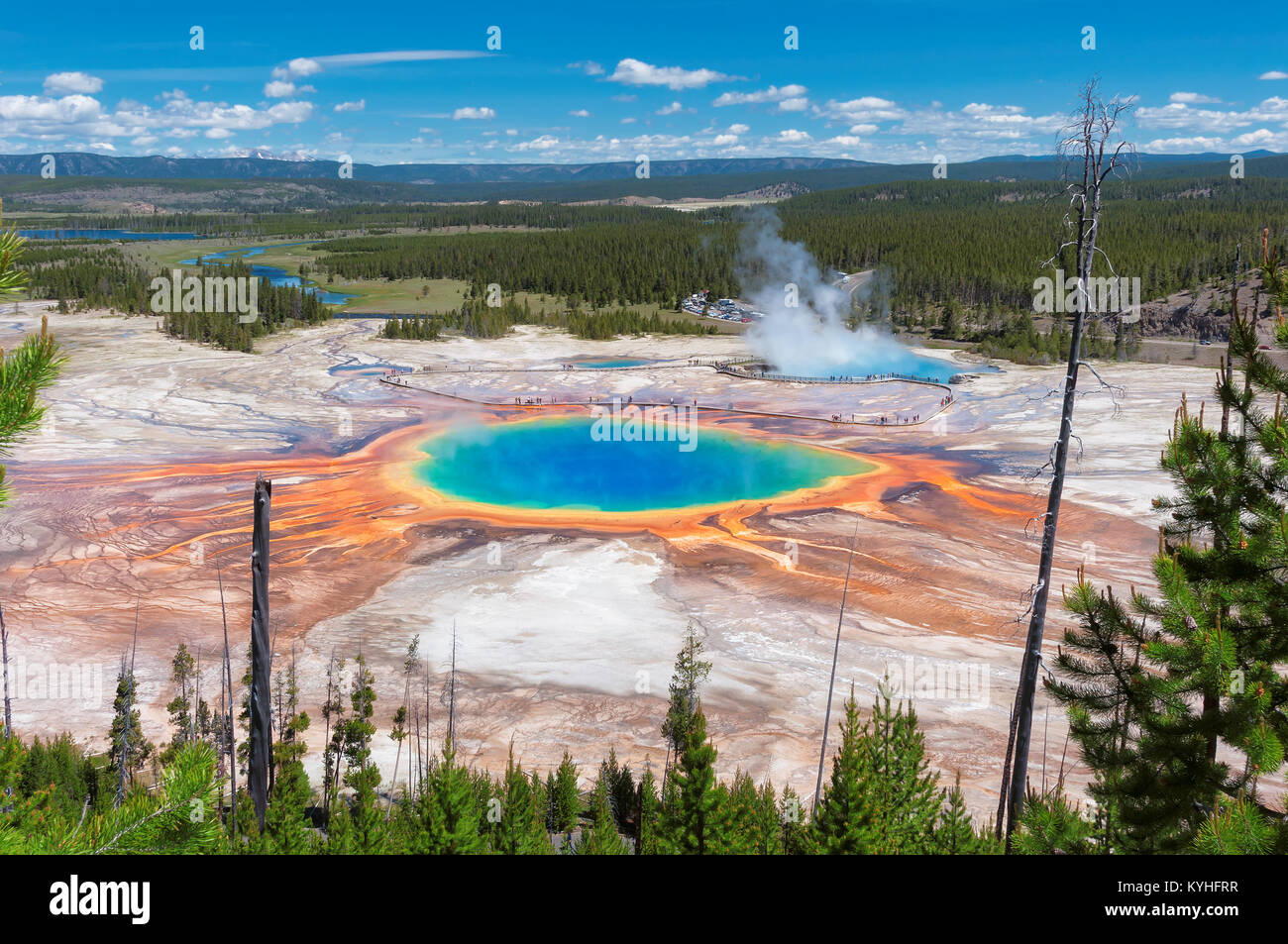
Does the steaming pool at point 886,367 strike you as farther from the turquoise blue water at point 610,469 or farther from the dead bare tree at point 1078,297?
the dead bare tree at point 1078,297

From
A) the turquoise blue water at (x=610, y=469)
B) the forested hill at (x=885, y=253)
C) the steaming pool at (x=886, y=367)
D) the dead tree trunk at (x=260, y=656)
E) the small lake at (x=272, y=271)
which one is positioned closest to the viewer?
the dead tree trunk at (x=260, y=656)

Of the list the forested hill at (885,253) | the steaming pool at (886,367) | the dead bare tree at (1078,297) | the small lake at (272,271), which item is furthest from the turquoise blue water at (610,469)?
the small lake at (272,271)

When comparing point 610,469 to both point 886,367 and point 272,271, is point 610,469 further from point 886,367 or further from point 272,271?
point 272,271

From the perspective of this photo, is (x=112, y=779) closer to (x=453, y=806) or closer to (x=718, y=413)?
(x=453, y=806)

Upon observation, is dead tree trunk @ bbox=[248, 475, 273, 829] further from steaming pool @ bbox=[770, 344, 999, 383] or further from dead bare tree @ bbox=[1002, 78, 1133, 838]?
steaming pool @ bbox=[770, 344, 999, 383]

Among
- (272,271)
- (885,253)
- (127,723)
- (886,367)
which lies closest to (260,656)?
(127,723)

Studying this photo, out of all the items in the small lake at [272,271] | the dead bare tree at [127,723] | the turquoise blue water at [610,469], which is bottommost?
the dead bare tree at [127,723]
